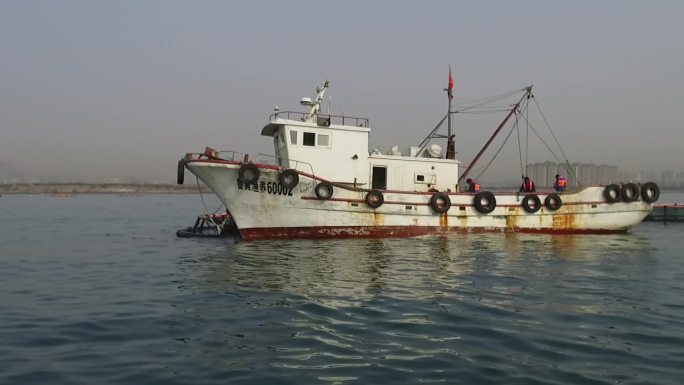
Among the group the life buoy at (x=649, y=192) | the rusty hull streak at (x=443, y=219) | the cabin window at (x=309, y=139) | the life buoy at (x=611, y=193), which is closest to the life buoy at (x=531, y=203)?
the life buoy at (x=611, y=193)

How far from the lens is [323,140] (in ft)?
64.8

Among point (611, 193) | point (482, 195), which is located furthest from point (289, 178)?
point (611, 193)

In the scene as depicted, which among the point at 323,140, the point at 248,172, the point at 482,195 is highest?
the point at 323,140

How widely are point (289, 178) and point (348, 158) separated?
3022mm

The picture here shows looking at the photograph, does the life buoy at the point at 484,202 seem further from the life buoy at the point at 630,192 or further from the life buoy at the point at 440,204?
the life buoy at the point at 630,192

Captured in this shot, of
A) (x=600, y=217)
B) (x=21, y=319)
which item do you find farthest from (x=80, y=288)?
(x=600, y=217)

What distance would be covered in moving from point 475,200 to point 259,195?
864 cm

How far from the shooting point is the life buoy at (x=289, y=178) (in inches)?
706

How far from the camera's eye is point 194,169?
17828 mm

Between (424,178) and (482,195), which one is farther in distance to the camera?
(424,178)

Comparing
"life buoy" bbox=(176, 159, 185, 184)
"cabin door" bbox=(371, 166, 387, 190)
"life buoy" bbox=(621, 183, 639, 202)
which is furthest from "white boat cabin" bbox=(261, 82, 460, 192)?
"life buoy" bbox=(621, 183, 639, 202)

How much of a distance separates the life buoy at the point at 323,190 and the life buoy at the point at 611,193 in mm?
12136

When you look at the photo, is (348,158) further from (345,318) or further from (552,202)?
(345,318)

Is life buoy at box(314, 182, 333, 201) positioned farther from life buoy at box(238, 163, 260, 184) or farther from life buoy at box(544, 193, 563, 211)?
life buoy at box(544, 193, 563, 211)
